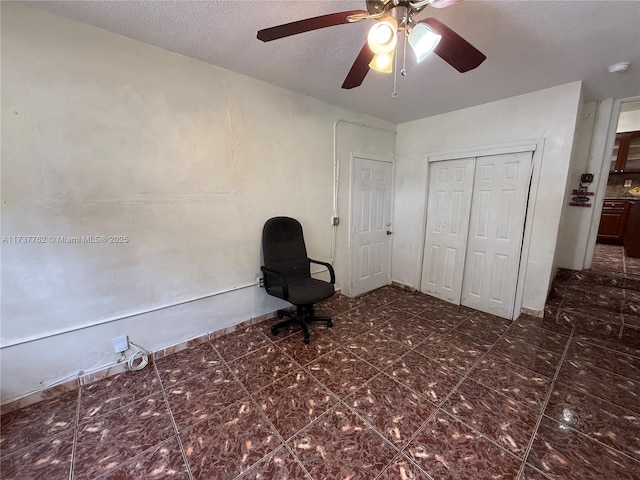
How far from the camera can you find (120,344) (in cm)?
200

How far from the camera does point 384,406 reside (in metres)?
1.70

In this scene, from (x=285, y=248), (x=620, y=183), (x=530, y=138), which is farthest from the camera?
(x=620, y=183)

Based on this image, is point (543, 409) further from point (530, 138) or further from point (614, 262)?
point (614, 262)

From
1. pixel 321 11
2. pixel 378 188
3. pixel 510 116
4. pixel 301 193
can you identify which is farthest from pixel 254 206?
pixel 510 116

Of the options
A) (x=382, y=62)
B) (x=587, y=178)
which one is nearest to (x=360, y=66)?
(x=382, y=62)

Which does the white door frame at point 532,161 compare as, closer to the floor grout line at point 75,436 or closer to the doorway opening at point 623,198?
the doorway opening at point 623,198

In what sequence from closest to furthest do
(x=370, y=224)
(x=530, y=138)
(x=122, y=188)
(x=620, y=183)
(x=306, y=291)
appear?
(x=122, y=188) → (x=306, y=291) → (x=530, y=138) → (x=370, y=224) → (x=620, y=183)

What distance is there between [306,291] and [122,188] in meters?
1.75

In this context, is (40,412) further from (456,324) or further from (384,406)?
(456,324)

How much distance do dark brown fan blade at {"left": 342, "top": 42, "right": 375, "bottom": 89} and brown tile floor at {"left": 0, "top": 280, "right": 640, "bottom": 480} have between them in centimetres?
218

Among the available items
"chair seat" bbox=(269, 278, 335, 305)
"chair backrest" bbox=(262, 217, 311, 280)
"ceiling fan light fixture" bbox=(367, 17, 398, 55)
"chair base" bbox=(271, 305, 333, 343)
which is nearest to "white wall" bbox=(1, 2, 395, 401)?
"chair backrest" bbox=(262, 217, 311, 280)

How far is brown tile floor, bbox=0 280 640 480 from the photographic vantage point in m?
1.33

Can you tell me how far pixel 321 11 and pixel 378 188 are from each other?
2374mm

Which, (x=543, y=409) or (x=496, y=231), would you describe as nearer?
(x=543, y=409)
